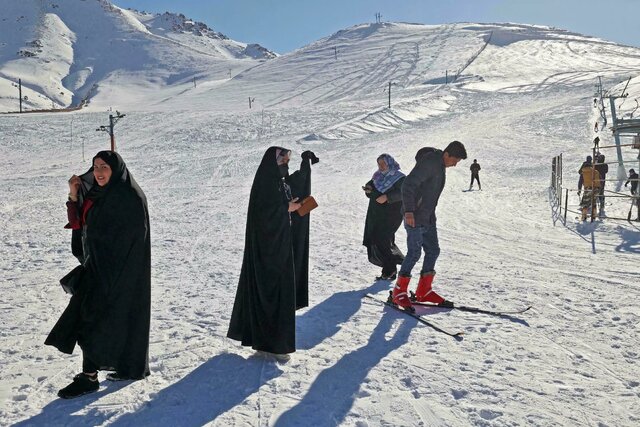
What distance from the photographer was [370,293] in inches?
267

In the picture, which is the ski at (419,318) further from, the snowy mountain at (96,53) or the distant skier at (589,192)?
the snowy mountain at (96,53)

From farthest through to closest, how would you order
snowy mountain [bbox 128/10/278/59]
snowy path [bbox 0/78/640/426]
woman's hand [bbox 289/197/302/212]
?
snowy mountain [bbox 128/10/278/59] < woman's hand [bbox 289/197/302/212] < snowy path [bbox 0/78/640/426]

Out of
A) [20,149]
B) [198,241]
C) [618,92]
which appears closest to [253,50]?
[618,92]

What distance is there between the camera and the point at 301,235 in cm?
552

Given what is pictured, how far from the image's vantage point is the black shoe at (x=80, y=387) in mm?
3783

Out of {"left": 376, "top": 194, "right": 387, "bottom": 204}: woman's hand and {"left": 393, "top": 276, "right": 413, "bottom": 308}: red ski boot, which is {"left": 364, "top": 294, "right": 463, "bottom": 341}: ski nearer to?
{"left": 393, "top": 276, "right": 413, "bottom": 308}: red ski boot

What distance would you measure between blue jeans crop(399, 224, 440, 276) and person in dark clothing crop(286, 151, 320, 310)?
41.7 inches

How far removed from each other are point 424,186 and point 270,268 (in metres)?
2.07

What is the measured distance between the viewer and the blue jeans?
5.84 metres

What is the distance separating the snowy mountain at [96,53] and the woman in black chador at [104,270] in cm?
8673

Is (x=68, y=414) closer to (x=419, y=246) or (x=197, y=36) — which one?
(x=419, y=246)

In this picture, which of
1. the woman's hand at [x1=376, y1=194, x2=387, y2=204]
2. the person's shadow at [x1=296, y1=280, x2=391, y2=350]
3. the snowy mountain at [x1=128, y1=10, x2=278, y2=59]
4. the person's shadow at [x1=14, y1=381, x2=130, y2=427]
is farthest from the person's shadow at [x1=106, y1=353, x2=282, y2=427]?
the snowy mountain at [x1=128, y1=10, x2=278, y2=59]

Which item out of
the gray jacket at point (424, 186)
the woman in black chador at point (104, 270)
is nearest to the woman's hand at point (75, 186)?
the woman in black chador at point (104, 270)

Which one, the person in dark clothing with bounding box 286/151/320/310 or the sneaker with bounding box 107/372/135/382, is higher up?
the person in dark clothing with bounding box 286/151/320/310
